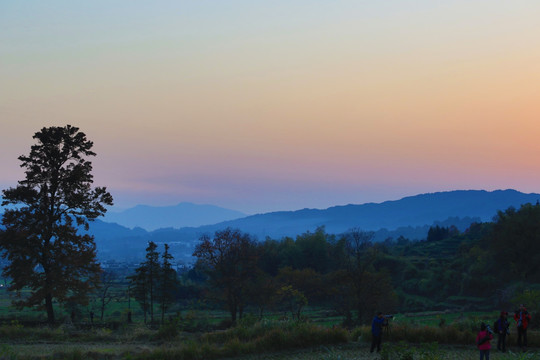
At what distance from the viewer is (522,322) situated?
16.0 metres

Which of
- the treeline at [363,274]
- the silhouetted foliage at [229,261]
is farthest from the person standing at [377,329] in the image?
the silhouetted foliage at [229,261]

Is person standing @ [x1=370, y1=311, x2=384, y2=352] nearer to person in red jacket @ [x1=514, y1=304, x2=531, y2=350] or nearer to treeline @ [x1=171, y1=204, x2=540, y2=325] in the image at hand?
person in red jacket @ [x1=514, y1=304, x2=531, y2=350]

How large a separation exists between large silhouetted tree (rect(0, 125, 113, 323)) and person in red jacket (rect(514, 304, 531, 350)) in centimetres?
2060

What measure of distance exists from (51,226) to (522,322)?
22.8 m

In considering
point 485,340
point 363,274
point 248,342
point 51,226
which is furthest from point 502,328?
point 363,274

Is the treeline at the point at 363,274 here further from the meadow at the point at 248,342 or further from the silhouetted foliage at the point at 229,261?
the meadow at the point at 248,342

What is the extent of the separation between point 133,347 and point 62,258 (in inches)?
391

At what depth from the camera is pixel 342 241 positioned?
8344cm

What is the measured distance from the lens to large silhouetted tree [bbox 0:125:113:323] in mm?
23891

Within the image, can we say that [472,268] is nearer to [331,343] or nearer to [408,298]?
[408,298]

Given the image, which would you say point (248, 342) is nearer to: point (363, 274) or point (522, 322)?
point (522, 322)

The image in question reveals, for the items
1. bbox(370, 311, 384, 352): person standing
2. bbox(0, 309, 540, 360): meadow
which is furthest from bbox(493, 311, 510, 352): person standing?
bbox(370, 311, 384, 352): person standing

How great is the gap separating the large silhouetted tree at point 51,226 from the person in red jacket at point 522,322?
20.6m

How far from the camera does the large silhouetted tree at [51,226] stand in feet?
78.4
